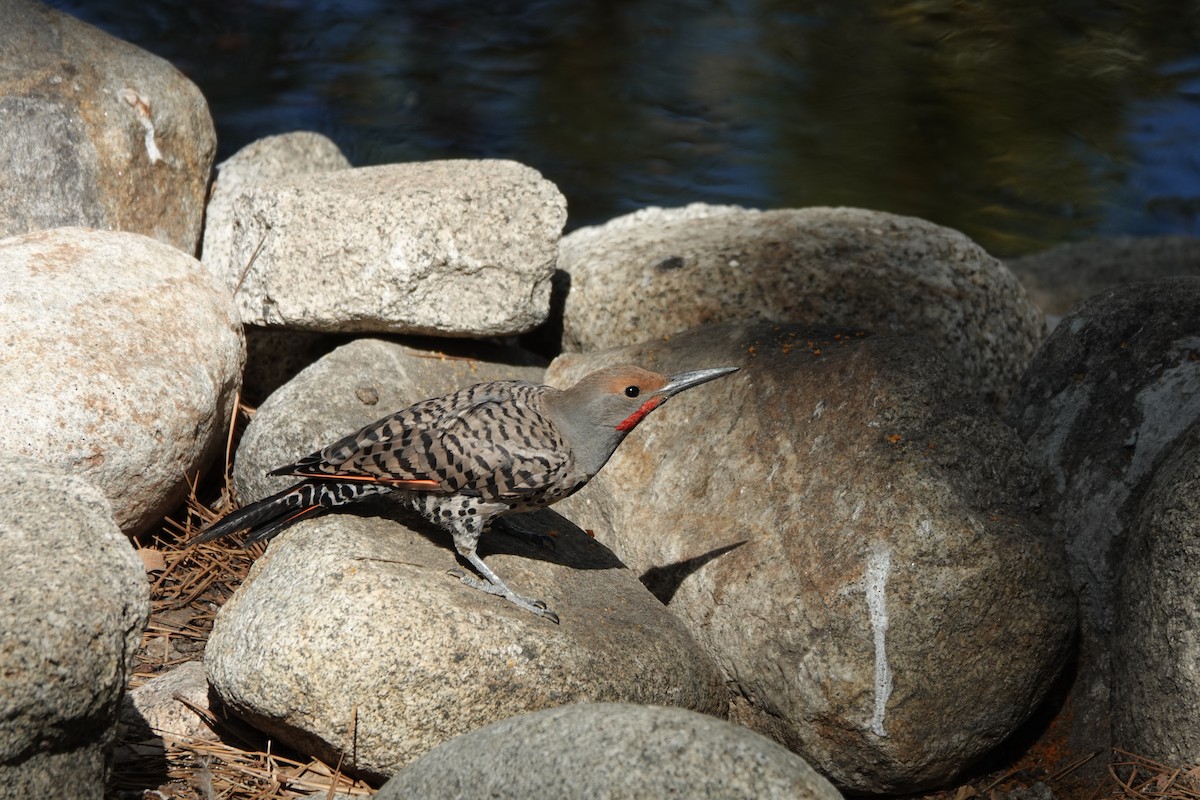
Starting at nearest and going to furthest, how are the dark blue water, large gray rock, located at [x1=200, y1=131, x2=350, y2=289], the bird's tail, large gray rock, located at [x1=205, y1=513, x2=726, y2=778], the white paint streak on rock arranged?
large gray rock, located at [x1=205, y1=513, x2=726, y2=778], the white paint streak on rock, the bird's tail, large gray rock, located at [x1=200, y1=131, x2=350, y2=289], the dark blue water

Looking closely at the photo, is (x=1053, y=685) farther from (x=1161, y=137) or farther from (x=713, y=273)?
(x=1161, y=137)

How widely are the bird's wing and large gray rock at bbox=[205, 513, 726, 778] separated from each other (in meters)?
0.22

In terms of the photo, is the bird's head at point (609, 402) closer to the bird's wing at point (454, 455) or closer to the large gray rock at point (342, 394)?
the bird's wing at point (454, 455)

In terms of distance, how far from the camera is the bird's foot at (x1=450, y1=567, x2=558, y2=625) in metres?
3.85

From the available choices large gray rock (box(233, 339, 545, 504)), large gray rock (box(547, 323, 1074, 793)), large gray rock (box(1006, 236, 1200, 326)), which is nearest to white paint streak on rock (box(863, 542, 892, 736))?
large gray rock (box(547, 323, 1074, 793))

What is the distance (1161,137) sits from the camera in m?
10.8

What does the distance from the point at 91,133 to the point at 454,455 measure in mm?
2376

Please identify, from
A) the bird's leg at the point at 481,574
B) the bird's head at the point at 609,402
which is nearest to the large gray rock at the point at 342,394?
the bird's leg at the point at 481,574

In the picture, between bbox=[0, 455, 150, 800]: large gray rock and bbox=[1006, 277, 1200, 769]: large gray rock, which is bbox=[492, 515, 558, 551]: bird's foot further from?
bbox=[1006, 277, 1200, 769]: large gray rock

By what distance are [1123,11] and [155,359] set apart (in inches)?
404

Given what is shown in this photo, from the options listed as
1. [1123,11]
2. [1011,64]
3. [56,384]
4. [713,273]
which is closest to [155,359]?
[56,384]

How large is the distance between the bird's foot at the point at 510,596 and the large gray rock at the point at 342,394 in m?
0.91

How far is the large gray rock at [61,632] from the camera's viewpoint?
9.04 ft

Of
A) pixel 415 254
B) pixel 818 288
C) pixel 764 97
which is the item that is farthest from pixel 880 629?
pixel 764 97
